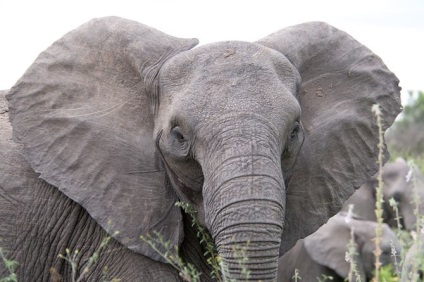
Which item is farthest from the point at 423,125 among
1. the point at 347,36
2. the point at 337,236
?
the point at 347,36

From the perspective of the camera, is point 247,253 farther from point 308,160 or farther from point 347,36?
point 347,36

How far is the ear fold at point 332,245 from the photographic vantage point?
10547 mm

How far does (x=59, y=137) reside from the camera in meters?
5.30

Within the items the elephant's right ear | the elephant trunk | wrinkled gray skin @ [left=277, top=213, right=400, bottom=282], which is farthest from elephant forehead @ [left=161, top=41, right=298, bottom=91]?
wrinkled gray skin @ [left=277, top=213, right=400, bottom=282]

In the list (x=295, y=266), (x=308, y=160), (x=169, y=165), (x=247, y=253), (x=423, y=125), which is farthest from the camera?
(x=423, y=125)

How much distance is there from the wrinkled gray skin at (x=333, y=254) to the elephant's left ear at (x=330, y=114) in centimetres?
476

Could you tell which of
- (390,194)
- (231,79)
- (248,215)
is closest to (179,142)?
(231,79)

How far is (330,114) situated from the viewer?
5.46 meters

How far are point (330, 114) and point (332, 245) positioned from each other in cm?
540

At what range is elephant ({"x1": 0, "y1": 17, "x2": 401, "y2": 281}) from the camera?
467cm

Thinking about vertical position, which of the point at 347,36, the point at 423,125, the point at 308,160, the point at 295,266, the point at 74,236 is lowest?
the point at 423,125

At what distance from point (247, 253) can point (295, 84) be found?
101 cm

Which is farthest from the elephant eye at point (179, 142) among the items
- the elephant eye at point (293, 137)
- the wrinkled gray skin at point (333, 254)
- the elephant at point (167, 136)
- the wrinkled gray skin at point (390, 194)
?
the wrinkled gray skin at point (390, 194)

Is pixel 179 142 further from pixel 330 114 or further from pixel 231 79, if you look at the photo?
pixel 330 114
